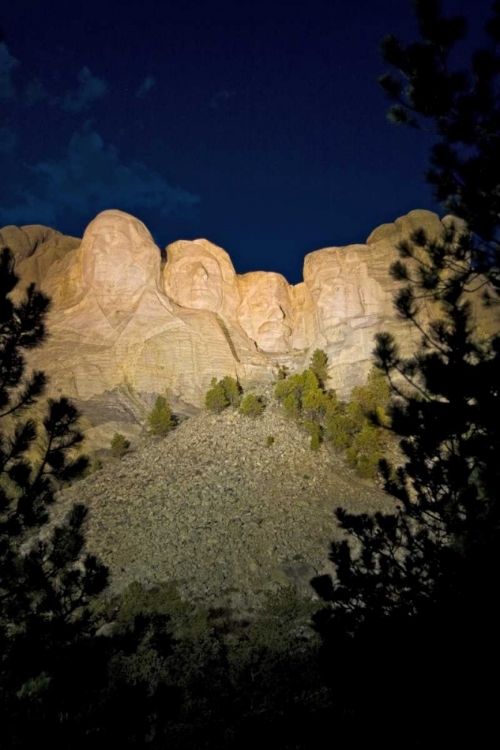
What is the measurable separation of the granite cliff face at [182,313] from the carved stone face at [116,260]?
8cm

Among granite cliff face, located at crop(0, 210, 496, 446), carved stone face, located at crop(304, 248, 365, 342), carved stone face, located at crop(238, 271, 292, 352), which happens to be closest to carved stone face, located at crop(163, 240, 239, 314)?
granite cliff face, located at crop(0, 210, 496, 446)

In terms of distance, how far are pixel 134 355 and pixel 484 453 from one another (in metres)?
33.7

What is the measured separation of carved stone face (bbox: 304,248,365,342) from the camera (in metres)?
39.8

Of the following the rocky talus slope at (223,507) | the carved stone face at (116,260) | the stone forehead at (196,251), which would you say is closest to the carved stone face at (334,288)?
the stone forehead at (196,251)

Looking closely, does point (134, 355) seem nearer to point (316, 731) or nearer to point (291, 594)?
point (291, 594)

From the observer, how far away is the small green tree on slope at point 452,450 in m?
4.90

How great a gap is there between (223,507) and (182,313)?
67.9 feet

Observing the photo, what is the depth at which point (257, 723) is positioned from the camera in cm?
1039

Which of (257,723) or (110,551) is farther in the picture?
(110,551)

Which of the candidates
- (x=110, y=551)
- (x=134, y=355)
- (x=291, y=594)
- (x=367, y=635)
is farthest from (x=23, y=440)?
(x=134, y=355)

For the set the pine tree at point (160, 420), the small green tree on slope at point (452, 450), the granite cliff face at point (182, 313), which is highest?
the granite cliff face at point (182, 313)

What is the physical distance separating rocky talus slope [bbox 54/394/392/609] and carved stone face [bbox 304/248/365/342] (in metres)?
11.7

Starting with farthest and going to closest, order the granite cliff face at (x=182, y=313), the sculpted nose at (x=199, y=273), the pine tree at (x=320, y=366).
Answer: the sculpted nose at (x=199, y=273) → the pine tree at (x=320, y=366) → the granite cliff face at (x=182, y=313)

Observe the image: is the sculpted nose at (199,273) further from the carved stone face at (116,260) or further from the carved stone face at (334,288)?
the carved stone face at (334,288)
